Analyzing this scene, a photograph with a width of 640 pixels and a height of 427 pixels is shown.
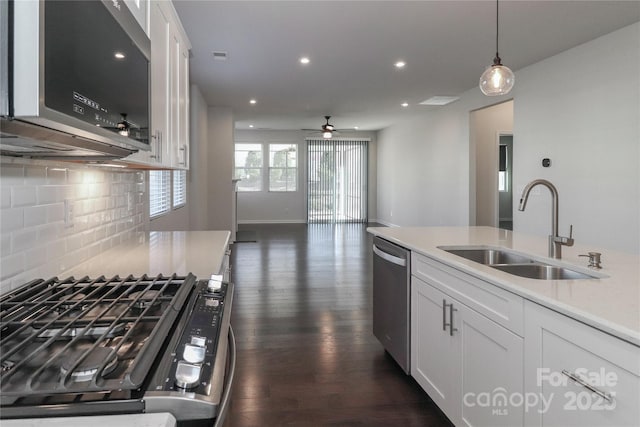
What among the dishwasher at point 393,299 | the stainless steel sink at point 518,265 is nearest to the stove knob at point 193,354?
the stainless steel sink at point 518,265

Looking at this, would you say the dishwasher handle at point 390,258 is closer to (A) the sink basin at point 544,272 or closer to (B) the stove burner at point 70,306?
(A) the sink basin at point 544,272

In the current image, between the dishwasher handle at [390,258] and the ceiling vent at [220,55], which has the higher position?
the ceiling vent at [220,55]

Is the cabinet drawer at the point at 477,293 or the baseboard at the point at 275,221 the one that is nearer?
the cabinet drawer at the point at 477,293

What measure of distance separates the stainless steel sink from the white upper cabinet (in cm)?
157

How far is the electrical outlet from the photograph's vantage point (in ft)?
5.55

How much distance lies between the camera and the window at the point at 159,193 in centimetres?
427

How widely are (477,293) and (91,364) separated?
4.68ft

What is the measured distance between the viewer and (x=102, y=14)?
41.3 inches

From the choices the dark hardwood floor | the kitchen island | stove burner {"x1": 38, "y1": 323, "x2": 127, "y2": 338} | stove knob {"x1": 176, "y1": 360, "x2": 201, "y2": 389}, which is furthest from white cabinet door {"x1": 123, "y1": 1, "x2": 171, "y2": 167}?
the kitchen island

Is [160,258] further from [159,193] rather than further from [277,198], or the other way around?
[277,198]

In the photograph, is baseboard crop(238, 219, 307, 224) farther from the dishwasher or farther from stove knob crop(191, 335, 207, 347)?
stove knob crop(191, 335, 207, 347)

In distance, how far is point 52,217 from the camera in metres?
1.58

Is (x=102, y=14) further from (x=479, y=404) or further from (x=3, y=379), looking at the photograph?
(x=479, y=404)

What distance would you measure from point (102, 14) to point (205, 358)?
868mm
